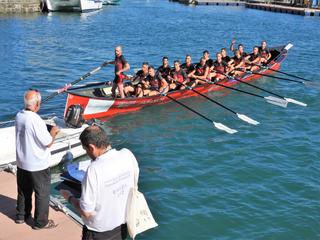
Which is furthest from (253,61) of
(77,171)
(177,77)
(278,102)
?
(77,171)

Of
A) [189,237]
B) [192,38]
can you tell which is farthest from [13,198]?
[192,38]

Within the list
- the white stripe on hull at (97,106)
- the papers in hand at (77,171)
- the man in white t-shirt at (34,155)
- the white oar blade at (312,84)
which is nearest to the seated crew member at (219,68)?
the white oar blade at (312,84)

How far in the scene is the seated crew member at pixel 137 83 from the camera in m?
15.5

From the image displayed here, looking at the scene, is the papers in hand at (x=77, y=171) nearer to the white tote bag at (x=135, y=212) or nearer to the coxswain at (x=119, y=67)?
the white tote bag at (x=135, y=212)

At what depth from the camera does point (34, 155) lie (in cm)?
624

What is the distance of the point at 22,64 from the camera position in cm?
2433

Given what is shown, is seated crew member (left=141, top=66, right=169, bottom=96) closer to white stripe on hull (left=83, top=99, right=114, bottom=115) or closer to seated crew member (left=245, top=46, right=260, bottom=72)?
white stripe on hull (left=83, top=99, right=114, bottom=115)

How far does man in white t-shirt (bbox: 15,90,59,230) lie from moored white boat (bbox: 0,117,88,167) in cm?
371

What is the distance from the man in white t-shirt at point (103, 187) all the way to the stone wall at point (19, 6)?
149 ft

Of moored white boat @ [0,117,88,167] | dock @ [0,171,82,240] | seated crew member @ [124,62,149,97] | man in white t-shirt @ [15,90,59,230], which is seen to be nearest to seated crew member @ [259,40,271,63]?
seated crew member @ [124,62,149,97]

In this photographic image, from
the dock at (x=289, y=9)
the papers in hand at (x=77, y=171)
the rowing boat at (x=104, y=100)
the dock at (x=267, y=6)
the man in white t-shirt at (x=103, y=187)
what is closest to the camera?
the man in white t-shirt at (x=103, y=187)

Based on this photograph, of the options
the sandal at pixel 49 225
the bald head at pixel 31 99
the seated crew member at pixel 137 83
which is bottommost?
the sandal at pixel 49 225

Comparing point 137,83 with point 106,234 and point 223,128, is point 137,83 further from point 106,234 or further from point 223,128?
point 106,234

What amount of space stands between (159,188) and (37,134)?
16.7 feet
